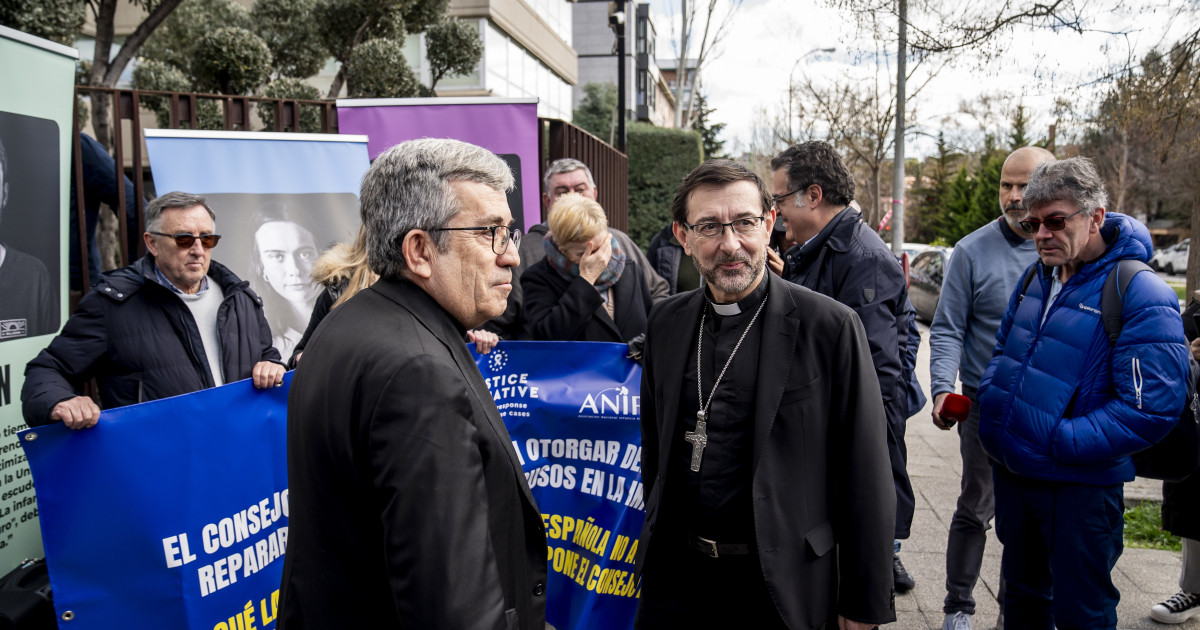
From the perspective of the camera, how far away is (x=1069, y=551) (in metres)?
2.83

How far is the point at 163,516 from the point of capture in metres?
2.70

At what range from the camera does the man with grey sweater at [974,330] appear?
371 centimetres

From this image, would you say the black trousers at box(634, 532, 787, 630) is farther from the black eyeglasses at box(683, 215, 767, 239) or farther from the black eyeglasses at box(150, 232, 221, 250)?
the black eyeglasses at box(150, 232, 221, 250)

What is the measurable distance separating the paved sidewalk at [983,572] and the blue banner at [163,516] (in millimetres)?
2967

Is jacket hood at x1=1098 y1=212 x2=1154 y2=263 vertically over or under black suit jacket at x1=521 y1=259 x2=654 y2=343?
over

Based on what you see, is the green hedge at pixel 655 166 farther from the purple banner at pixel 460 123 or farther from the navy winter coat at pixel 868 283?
the navy winter coat at pixel 868 283

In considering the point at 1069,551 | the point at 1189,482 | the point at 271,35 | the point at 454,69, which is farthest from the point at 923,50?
the point at 271,35

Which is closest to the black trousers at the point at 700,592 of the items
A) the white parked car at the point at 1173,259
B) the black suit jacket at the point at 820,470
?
Result: the black suit jacket at the point at 820,470

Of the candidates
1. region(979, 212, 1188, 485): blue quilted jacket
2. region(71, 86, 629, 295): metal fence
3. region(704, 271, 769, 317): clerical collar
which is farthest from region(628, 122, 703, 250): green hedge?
region(704, 271, 769, 317): clerical collar

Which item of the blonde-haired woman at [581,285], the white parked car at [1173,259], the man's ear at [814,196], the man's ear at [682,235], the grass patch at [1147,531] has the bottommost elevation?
the grass patch at [1147,531]

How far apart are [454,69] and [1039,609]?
16122mm

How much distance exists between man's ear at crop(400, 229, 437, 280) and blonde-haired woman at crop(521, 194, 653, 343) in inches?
82.2

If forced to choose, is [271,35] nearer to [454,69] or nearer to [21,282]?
[454,69]

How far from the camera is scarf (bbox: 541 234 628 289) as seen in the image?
3.78m
